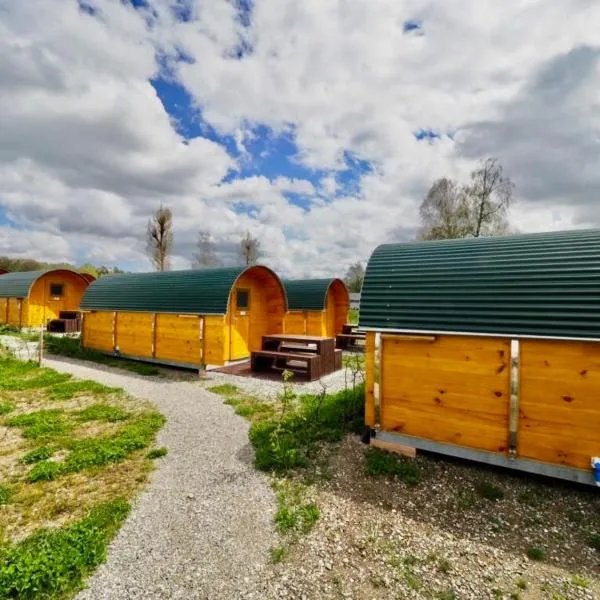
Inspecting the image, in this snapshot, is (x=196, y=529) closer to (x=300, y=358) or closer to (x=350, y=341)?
(x=300, y=358)

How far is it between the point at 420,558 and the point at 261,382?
25.8 feet

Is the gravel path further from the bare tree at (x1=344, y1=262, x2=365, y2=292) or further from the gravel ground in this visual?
the bare tree at (x1=344, y1=262, x2=365, y2=292)

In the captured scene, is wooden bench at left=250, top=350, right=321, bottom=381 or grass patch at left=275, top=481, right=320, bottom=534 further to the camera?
wooden bench at left=250, top=350, right=321, bottom=381

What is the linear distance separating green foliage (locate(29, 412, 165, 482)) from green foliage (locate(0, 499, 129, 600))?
5.11 feet

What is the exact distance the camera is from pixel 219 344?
1223 centimetres

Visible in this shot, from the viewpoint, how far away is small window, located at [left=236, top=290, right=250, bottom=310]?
1431cm

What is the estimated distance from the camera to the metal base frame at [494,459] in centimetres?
513

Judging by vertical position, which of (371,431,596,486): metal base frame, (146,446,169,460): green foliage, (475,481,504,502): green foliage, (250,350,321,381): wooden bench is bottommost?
(146,446,169,460): green foliage

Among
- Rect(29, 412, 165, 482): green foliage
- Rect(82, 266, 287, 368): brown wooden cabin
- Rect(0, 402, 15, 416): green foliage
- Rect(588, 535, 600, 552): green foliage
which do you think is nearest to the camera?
Rect(588, 535, 600, 552): green foliage

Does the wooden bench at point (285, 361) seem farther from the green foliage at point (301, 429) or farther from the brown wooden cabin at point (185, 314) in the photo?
the green foliage at point (301, 429)

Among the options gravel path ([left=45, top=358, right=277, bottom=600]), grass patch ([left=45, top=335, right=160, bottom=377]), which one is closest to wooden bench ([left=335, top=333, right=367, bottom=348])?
grass patch ([left=45, top=335, right=160, bottom=377])

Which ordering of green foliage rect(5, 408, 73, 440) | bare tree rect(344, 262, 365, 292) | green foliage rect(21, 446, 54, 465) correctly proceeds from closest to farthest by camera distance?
green foliage rect(21, 446, 54, 465)
green foliage rect(5, 408, 73, 440)
bare tree rect(344, 262, 365, 292)

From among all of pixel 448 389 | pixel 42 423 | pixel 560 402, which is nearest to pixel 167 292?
pixel 42 423

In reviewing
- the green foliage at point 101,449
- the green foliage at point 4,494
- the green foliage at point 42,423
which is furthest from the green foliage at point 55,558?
the green foliage at point 42,423
